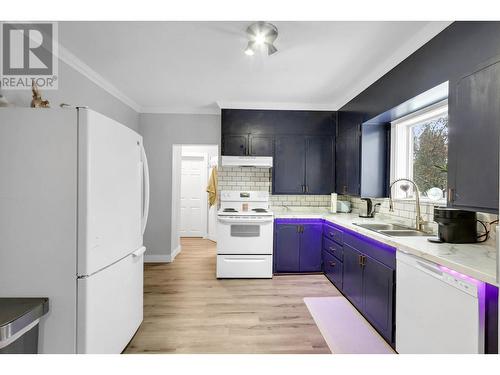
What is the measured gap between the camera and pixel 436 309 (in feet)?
4.53

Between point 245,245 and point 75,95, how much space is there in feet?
8.68

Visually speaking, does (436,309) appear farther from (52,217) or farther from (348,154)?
(348,154)

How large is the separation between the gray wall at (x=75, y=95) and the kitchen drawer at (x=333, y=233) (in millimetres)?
3245

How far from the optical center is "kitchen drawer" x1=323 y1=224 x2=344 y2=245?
2.88m

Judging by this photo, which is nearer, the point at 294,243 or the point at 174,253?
the point at 294,243

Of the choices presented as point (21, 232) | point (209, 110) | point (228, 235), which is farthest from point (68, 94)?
point (228, 235)

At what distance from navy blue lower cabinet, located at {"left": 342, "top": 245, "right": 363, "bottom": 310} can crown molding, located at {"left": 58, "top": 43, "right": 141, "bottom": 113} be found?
136 inches

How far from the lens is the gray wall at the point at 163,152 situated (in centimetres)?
408

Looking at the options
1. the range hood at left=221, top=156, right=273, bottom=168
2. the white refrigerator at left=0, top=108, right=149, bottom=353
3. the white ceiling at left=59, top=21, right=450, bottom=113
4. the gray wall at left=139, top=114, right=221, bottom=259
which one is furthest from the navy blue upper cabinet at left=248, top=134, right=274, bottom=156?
the white refrigerator at left=0, top=108, right=149, bottom=353

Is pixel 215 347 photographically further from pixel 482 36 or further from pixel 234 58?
pixel 482 36

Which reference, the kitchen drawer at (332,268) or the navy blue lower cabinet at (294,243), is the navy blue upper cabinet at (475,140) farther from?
the navy blue lower cabinet at (294,243)

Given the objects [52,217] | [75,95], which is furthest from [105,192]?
[75,95]

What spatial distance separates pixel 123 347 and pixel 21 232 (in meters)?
1.06
